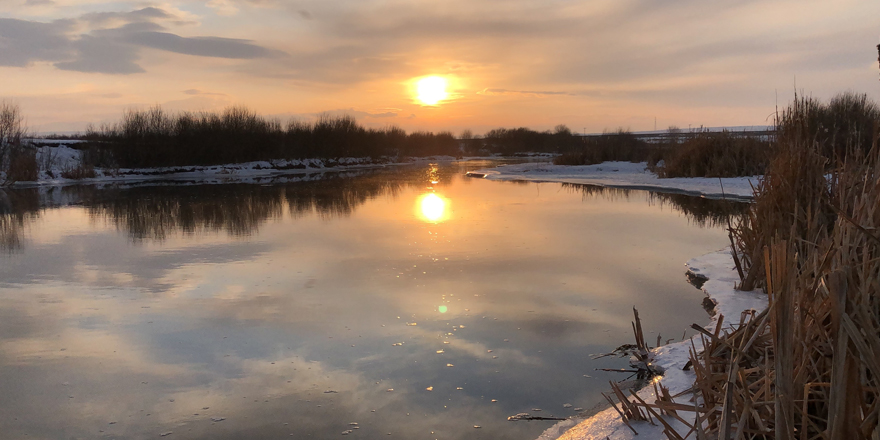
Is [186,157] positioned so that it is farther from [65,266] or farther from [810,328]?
[810,328]

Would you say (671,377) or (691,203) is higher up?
(691,203)

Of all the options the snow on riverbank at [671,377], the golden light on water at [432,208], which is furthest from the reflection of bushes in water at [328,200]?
→ the snow on riverbank at [671,377]

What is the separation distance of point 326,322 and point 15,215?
12.9 m

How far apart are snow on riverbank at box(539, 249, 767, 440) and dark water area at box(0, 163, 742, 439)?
9.3 inches

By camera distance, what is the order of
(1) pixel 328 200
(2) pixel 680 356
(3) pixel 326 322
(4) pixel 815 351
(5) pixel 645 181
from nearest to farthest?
(4) pixel 815 351
(2) pixel 680 356
(3) pixel 326 322
(1) pixel 328 200
(5) pixel 645 181

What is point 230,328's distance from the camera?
17.5 feet

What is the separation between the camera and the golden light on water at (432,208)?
41.3ft

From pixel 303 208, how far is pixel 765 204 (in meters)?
11.4

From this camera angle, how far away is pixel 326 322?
544 centimetres

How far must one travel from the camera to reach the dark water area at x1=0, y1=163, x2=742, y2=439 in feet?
12.1

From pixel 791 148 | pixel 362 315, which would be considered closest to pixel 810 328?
pixel 362 315

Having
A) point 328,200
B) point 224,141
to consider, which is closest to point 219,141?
→ point 224,141

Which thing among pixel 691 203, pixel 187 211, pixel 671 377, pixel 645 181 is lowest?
pixel 671 377

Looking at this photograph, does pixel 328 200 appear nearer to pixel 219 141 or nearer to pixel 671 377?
pixel 671 377
